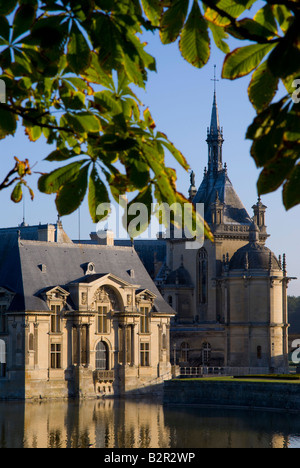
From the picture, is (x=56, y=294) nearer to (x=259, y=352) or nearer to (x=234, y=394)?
(x=234, y=394)

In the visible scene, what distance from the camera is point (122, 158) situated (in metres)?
4.81

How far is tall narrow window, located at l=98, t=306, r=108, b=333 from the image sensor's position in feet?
197

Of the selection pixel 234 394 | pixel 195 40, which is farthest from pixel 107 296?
pixel 195 40

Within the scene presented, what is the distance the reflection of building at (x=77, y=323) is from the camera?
5488cm

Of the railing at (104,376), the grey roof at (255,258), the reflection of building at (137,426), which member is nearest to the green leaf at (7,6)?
the reflection of building at (137,426)

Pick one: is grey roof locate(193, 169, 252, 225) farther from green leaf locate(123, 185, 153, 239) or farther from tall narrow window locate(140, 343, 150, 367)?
green leaf locate(123, 185, 153, 239)

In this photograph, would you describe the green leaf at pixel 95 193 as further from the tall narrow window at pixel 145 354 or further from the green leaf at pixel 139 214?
the tall narrow window at pixel 145 354

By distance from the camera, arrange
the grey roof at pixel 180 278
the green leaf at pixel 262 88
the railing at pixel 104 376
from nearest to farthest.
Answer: the green leaf at pixel 262 88 < the railing at pixel 104 376 < the grey roof at pixel 180 278

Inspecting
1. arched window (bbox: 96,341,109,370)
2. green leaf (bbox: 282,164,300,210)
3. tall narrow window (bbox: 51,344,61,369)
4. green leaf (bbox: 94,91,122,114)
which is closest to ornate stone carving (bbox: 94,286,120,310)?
arched window (bbox: 96,341,109,370)

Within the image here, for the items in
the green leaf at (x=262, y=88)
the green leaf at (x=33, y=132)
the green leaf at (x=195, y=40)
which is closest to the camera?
the green leaf at (x=262, y=88)

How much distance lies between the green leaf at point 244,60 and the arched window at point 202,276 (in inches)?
2869

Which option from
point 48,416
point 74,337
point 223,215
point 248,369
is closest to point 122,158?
point 48,416

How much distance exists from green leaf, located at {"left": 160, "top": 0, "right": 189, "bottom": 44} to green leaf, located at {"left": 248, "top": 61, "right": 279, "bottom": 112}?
521mm

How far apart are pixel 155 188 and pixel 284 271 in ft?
226
